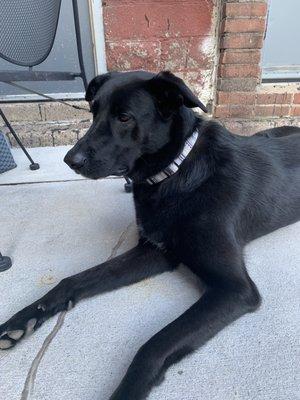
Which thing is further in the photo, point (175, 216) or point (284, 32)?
point (284, 32)

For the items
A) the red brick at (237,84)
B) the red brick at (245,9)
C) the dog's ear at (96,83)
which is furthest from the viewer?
the red brick at (237,84)

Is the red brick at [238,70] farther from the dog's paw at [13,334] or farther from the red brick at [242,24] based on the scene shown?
the dog's paw at [13,334]

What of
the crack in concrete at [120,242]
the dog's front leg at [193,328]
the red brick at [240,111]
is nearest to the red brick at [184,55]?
the red brick at [240,111]

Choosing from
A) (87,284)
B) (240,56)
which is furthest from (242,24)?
(87,284)

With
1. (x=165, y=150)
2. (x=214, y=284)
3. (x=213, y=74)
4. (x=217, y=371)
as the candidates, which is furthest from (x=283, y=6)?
(x=217, y=371)

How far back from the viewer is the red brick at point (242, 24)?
2.41 meters

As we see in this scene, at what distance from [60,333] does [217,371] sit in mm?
505

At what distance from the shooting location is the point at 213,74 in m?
2.64

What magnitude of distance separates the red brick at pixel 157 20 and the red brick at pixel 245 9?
0.13m

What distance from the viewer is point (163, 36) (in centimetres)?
247

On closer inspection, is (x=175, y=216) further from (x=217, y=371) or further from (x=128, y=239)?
(x=217, y=371)

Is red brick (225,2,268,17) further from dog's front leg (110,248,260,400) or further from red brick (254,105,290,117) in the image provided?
dog's front leg (110,248,260,400)

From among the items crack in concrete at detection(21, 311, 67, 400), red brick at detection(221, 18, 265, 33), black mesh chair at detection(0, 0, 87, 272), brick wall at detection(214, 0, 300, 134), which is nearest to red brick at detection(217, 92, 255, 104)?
brick wall at detection(214, 0, 300, 134)

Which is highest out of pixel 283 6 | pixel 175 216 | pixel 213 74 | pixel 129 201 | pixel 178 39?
pixel 283 6
